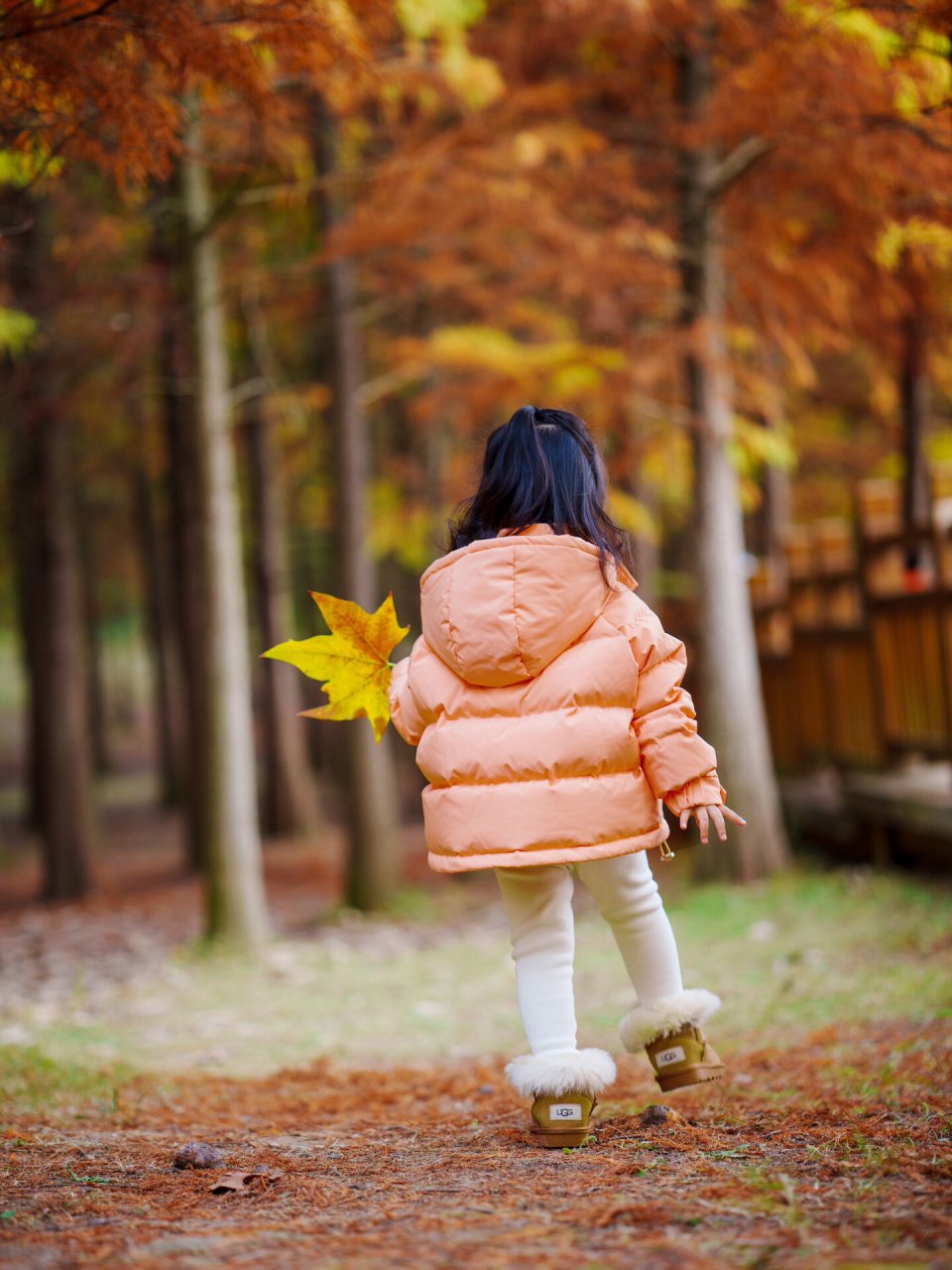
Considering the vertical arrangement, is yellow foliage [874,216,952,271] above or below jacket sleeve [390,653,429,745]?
above

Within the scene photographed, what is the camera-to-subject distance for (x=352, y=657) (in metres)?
3.76

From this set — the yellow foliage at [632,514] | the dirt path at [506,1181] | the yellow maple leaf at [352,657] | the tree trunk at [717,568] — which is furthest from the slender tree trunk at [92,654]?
the dirt path at [506,1181]

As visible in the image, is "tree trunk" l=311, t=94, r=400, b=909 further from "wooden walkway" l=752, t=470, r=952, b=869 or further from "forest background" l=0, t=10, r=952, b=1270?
"wooden walkway" l=752, t=470, r=952, b=869

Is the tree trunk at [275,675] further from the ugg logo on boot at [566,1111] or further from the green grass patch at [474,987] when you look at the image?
the ugg logo on boot at [566,1111]

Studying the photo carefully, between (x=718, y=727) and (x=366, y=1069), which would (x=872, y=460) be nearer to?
(x=718, y=727)

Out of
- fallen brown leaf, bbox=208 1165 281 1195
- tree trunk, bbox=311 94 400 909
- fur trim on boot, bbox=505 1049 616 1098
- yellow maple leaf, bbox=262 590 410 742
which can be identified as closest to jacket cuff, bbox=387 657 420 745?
yellow maple leaf, bbox=262 590 410 742

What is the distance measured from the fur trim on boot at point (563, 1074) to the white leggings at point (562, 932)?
41 mm

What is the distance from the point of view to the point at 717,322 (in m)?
8.96

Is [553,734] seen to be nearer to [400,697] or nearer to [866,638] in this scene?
[400,697]

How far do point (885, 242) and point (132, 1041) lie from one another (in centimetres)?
530

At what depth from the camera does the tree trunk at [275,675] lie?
554 inches

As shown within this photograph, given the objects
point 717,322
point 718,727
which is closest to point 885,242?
point 717,322

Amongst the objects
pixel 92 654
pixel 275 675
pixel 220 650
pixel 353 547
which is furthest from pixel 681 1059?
pixel 92 654

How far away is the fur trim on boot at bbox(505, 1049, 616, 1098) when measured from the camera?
3143 millimetres
